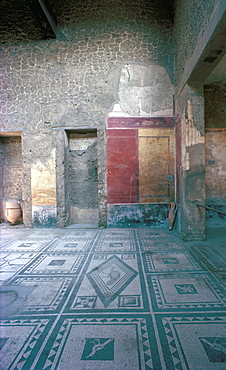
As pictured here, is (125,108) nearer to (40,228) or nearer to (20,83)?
(20,83)

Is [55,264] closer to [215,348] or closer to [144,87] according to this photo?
[215,348]

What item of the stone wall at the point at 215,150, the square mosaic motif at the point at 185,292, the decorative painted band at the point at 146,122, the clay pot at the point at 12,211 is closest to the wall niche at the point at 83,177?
the decorative painted band at the point at 146,122

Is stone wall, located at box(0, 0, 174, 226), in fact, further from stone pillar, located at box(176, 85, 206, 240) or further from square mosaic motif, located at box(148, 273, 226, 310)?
square mosaic motif, located at box(148, 273, 226, 310)

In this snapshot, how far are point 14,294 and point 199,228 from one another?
3.27 metres

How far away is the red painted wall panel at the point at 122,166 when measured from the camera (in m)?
5.12

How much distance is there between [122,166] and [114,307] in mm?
3532

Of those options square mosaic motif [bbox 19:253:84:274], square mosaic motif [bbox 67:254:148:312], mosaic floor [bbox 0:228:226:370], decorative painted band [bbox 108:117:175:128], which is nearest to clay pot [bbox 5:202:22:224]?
mosaic floor [bbox 0:228:226:370]

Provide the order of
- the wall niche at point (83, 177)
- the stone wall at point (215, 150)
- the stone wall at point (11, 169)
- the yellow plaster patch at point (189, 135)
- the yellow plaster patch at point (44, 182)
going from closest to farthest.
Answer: the yellow plaster patch at point (189, 135), the stone wall at point (215, 150), the yellow plaster patch at point (44, 182), the wall niche at point (83, 177), the stone wall at point (11, 169)

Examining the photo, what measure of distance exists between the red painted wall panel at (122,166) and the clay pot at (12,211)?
252cm

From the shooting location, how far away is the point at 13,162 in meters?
5.91

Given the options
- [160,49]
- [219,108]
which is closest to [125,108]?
[160,49]

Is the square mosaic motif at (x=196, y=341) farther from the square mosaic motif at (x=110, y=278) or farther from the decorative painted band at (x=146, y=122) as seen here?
the decorative painted band at (x=146, y=122)

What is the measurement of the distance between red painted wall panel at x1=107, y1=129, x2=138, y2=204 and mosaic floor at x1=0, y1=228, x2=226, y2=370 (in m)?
1.62

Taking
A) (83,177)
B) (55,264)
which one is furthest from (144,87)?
(55,264)
